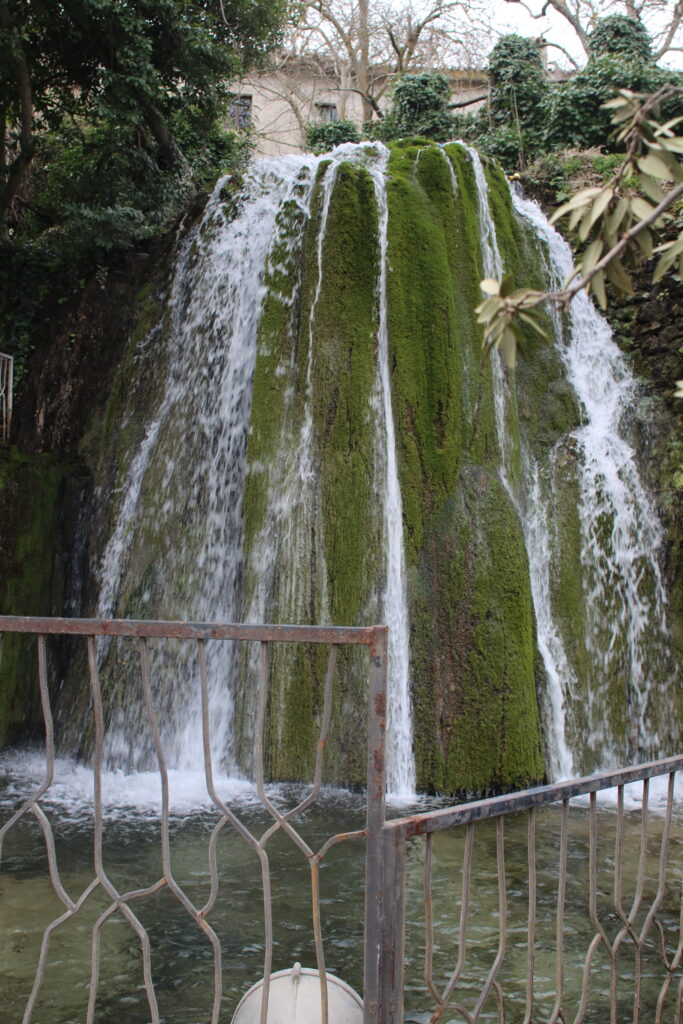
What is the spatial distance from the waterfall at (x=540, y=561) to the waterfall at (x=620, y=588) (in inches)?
11.5

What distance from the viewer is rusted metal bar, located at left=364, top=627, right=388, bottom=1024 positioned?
188 centimetres

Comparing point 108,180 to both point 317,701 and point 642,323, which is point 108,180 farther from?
point 317,701

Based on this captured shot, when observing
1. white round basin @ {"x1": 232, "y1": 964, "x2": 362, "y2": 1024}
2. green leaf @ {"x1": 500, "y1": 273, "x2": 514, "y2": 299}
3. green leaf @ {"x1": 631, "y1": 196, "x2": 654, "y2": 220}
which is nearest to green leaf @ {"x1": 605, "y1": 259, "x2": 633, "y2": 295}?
green leaf @ {"x1": 631, "y1": 196, "x2": 654, "y2": 220}

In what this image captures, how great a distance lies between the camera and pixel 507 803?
203 cm

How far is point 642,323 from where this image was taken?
880cm

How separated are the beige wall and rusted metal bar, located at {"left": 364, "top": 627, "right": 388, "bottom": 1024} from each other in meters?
19.2

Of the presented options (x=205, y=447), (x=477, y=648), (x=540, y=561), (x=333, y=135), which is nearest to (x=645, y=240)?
(x=477, y=648)

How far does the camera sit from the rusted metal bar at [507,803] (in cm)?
193

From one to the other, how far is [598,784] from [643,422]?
21.5 ft

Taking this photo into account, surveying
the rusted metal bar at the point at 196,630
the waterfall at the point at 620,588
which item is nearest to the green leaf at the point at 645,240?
the rusted metal bar at the point at 196,630

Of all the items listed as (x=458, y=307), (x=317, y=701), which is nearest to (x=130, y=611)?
(x=317, y=701)

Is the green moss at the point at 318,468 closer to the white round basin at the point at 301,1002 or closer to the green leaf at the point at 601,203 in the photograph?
the white round basin at the point at 301,1002

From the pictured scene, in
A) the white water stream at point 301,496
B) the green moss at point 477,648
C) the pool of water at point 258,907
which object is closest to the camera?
the pool of water at point 258,907

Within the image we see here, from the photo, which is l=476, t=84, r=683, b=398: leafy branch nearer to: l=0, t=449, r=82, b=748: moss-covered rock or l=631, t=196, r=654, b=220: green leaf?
l=631, t=196, r=654, b=220: green leaf
